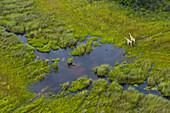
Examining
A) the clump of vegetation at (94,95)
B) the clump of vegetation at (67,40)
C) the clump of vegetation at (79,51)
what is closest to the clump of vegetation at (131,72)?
the clump of vegetation at (94,95)

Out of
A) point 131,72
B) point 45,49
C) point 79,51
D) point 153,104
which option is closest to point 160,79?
point 131,72

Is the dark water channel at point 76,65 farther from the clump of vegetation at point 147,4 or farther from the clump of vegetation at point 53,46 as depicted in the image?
the clump of vegetation at point 147,4

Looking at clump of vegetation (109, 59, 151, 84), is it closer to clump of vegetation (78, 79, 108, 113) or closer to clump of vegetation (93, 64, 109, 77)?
clump of vegetation (93, 64, 109, 77)

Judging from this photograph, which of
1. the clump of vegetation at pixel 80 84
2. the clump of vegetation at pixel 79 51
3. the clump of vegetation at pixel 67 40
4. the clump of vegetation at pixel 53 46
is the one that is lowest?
the clump of vegetation at pixel 80 84

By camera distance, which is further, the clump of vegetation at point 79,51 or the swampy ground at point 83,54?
the clump of vegetation at point 79,51

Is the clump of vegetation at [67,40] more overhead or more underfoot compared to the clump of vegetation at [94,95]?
more overhead

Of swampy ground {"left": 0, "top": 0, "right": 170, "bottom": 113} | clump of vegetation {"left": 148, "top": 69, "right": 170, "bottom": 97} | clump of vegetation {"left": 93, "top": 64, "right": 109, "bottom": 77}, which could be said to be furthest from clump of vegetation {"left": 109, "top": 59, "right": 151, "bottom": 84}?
clump of vegetation {"left": 148, "top": 69, "right": 170, "bottom": 97}

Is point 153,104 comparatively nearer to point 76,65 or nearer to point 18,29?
point 76,65
